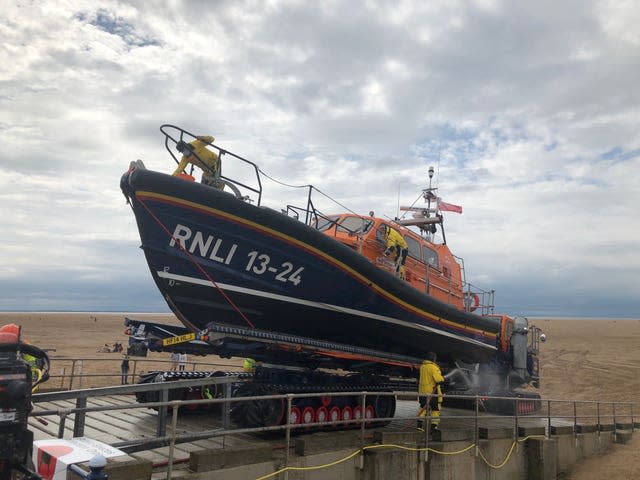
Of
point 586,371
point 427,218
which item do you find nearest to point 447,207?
point 427,218

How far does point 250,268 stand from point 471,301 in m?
7.21

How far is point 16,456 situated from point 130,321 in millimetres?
4118

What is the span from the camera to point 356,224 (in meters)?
9.15

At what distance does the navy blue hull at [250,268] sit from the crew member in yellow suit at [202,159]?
561 mm

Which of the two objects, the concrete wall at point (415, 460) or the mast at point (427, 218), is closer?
the concrete wall at point (415, 460)

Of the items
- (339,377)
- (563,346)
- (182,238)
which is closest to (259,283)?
(182,238)

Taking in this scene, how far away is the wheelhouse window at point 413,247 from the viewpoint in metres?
9.84

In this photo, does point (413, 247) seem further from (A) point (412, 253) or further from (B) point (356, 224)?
(B) point (356, 224)

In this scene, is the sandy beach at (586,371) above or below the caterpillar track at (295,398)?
below

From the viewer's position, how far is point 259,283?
22.5 ft

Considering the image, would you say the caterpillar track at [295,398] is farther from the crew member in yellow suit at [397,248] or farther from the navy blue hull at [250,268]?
the crew member in yellow suit at [397,248]

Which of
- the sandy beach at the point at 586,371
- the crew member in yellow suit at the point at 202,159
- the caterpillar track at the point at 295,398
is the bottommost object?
the sandy beach at the point at 586,371

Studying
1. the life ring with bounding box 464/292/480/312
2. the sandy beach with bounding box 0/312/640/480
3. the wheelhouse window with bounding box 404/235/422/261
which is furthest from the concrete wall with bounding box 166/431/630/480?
the wheelhouse window with bounding box 404/235/422/261

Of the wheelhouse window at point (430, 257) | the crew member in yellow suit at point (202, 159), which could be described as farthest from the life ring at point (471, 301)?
the crew member in yellow suit at point (202, 159)
